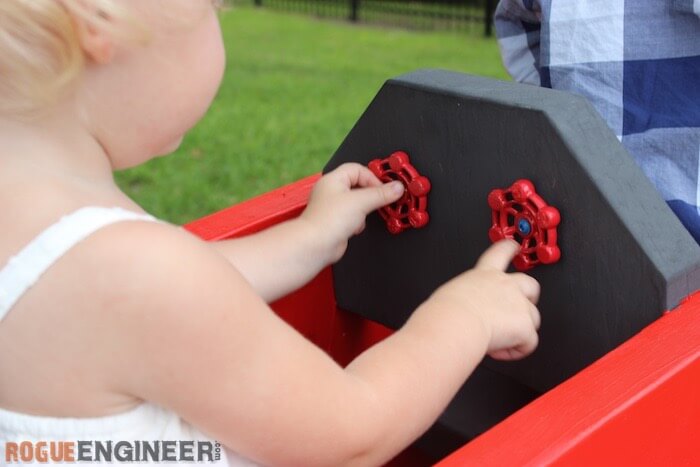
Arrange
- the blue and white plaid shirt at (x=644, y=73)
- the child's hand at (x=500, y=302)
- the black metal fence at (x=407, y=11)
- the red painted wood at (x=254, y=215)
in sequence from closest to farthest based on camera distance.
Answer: the child's hand at (x=500, y=302)
the blue and white plaid shirt at (x=644, y=73)
the red painted wood at (x=254, y=215)
the black metal fence at (x=407, y=11)

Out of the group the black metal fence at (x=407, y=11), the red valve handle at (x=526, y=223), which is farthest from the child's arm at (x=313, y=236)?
the black metal fence at (x=407, y=11)

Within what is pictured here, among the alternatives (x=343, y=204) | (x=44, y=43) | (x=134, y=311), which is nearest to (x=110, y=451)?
(x=134, y=311)

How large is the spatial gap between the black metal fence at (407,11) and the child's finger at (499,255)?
17.8 feet

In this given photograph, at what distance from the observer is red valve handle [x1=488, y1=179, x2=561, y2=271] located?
0.81 m

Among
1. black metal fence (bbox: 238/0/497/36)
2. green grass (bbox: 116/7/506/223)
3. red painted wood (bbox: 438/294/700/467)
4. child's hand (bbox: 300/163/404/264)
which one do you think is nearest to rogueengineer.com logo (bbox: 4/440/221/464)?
red painted wood (bbox: 438/294/700/467)

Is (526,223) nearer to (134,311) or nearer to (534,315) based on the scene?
(534,315)

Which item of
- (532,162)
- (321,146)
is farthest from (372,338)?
(321,146)

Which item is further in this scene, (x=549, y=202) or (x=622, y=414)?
(x=549, y=202)

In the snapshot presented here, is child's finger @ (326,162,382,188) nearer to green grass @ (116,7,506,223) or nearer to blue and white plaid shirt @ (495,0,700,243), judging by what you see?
blue and white plaid shirt @ (495,0,700,243)

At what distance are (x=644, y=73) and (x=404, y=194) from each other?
0.27 meters

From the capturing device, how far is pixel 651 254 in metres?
0.75

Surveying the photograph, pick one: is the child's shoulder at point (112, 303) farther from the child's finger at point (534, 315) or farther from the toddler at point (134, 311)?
the child's finger at point (534, 315)

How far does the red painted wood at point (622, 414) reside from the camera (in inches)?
23.9

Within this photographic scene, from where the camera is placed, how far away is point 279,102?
12.0 feet
